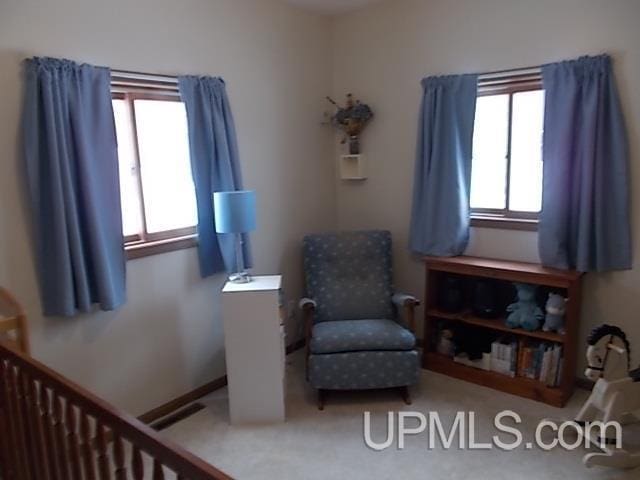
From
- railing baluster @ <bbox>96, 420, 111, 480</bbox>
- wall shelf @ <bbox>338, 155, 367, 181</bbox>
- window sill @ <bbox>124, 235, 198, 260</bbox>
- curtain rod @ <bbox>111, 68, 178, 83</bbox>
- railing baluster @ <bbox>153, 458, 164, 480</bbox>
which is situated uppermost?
curtain rod @ <bbox>111, 68, 178, 83</bbox>

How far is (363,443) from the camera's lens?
2.63m

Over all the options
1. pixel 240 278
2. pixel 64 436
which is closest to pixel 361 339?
pixel 240 278

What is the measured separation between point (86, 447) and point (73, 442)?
0.09 meters

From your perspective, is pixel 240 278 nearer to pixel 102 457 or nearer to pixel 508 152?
pixel 102 457

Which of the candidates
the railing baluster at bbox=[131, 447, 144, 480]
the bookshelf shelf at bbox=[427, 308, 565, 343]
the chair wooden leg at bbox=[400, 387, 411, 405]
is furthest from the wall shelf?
the railing baluster at bbox=[131, 447, 144, 480]

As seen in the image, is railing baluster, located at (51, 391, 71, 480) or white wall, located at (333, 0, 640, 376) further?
white wall, located at (333, 0, 640, 376)

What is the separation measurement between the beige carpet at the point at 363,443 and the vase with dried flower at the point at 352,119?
77.2 inches

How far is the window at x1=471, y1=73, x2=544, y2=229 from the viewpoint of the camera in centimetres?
316

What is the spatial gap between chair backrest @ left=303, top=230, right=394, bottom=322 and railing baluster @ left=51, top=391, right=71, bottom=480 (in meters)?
2.01

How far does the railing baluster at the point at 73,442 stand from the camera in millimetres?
1553

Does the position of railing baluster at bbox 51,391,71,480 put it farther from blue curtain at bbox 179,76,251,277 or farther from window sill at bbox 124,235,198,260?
Answer: blue curtain at bbox 179,76,251,277

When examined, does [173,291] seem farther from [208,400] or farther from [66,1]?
[66,1]

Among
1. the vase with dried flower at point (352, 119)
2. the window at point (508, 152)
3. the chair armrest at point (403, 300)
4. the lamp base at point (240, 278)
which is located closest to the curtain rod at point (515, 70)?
the window at point (508, 152)

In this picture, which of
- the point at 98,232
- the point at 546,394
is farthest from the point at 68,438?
the point at 546,394
